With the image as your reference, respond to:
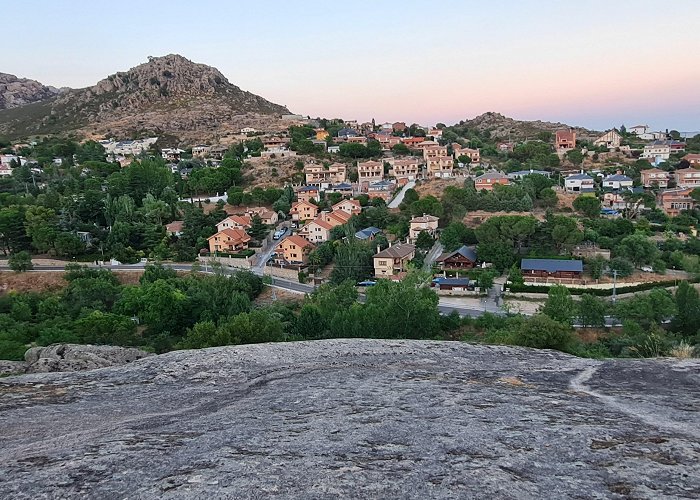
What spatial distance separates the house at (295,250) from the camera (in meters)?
30.0

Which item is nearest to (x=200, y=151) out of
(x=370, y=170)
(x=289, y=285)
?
Answer: (x=370, y=170)

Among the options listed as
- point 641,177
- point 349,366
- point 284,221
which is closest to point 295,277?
point 284,221

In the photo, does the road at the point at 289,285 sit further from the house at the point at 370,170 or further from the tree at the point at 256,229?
the house at the point at 370,170

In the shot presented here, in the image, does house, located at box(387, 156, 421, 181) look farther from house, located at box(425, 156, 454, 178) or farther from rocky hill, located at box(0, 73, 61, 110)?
rocky hill, located at box(0, 73, 61, 110)

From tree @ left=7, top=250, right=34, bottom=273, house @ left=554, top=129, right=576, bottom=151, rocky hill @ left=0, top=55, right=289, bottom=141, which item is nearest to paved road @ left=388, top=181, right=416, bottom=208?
house @ left=554, top=129, right=576, bottom=151

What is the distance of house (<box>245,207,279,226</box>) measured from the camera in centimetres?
3616

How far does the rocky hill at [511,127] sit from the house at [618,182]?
29.5 meters

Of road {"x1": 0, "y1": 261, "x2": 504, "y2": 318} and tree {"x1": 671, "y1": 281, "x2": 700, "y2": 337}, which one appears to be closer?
tree {"x1": 671, "y1": 281, "x2": 700, "y2": 337}

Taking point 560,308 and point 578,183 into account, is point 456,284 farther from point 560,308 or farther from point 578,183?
point 578,183

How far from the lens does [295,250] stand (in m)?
30.1

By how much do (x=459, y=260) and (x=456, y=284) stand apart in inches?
109

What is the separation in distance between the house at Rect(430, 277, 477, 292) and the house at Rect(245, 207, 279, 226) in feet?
51.1

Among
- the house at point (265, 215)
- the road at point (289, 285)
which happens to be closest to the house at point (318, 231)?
the house at point (265, 215)

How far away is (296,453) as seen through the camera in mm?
3928
